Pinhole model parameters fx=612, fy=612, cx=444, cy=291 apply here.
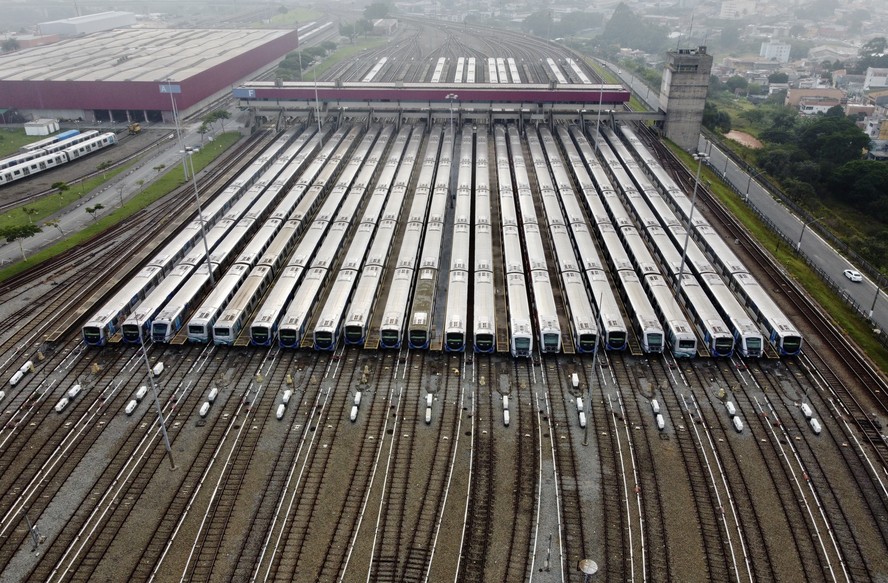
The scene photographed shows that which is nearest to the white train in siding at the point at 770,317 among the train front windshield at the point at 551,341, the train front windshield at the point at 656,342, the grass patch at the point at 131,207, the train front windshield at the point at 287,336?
the train front windshield at the point at 656,342

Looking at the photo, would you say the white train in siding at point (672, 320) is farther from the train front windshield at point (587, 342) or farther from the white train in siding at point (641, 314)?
the train front windshield at point (587, 342)

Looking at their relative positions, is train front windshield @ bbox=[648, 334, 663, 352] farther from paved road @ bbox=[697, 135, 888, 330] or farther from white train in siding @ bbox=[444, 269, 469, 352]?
paved road @ bbox=[697, 135, 888, 330]

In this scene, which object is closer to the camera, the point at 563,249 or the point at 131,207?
the point at 563,249

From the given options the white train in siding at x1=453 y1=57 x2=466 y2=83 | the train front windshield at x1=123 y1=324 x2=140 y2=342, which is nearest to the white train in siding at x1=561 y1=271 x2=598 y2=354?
the train front windshield at x1=123 y1=324 x2=140 y2=342

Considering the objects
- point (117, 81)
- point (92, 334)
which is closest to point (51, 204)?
point (92, 334)

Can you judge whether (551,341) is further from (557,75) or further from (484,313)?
(557,75)

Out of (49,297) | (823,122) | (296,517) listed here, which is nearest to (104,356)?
(49,297)
